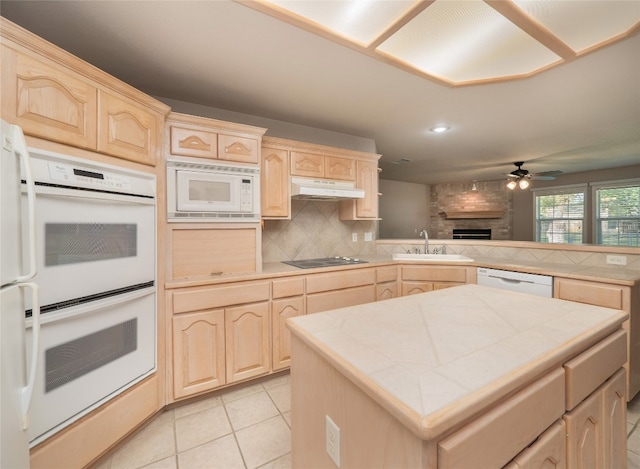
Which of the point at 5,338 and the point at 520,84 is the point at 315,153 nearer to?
the point at 520,84

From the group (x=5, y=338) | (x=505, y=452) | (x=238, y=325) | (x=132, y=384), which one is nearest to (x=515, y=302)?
(x=505, y=452)

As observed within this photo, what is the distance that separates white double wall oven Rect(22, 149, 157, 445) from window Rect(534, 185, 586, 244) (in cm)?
783

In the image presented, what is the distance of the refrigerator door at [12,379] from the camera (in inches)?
34.4

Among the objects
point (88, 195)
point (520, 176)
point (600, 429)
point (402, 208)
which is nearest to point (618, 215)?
point (520, 176)

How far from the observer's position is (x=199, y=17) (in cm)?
149

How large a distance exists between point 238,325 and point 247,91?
1900mm

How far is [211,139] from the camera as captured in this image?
2154mm

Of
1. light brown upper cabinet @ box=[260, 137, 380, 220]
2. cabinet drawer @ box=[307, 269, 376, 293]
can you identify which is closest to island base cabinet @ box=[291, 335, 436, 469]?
cabinet drawer @ box=[307, 269, 376, 293]

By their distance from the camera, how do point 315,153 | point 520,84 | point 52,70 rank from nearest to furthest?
point 52,70 < point 520,84 < point 315,153

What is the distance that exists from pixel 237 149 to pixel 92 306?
1442 mm

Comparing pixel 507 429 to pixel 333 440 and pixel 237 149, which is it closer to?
pixel 333 440

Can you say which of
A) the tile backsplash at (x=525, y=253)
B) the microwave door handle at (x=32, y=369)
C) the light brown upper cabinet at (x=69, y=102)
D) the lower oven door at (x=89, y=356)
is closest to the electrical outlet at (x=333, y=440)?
the microwave door handle at (x=32, y=369)

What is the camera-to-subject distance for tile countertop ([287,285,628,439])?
0.59 metres

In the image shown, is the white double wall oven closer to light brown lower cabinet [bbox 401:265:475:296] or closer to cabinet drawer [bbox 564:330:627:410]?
cabinet drawer [bbox 564:330:627:410]
